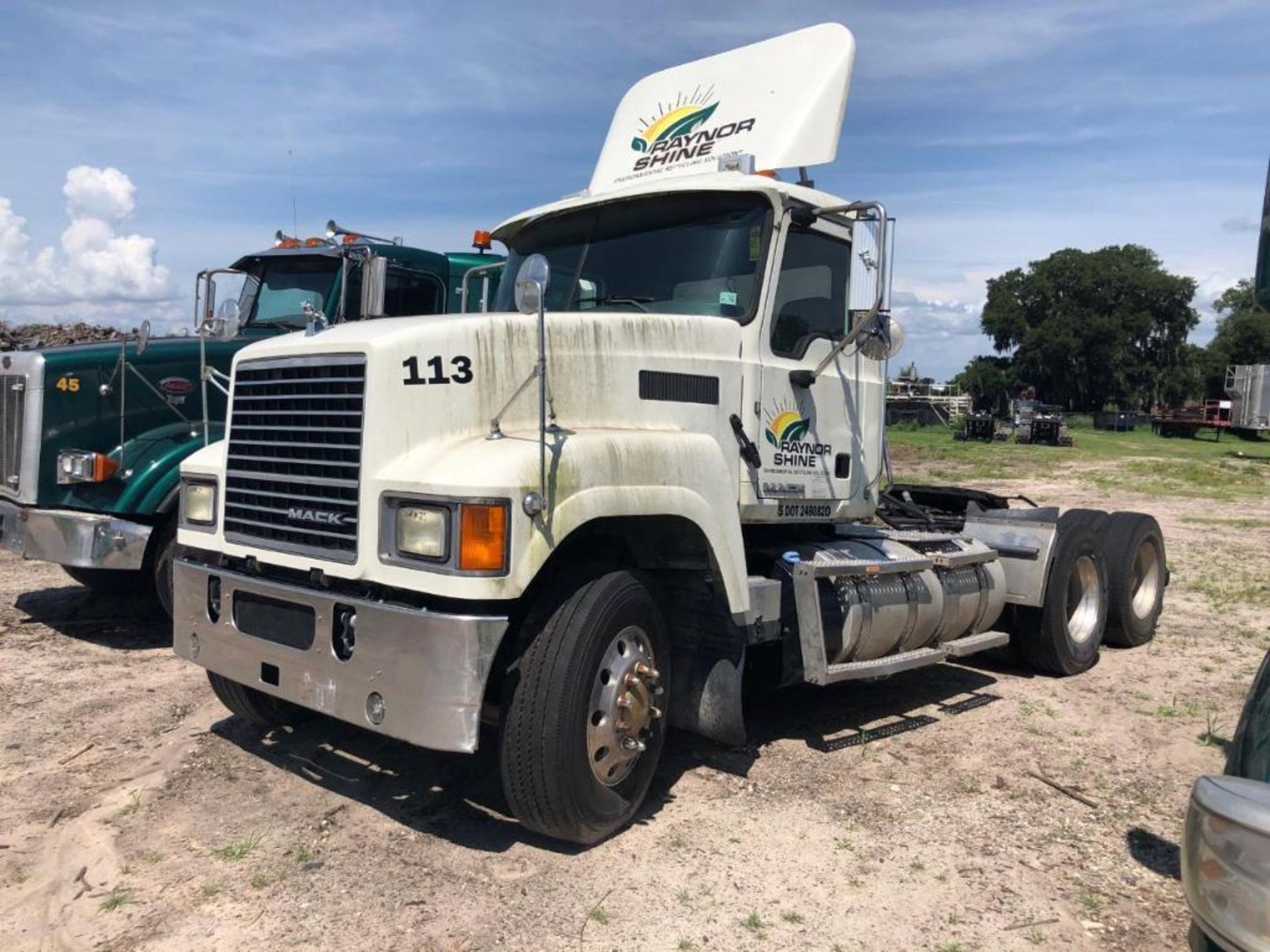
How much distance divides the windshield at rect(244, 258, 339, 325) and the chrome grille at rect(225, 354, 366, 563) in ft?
12.5

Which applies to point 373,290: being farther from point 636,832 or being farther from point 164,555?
point 636,832

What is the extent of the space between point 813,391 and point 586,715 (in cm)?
239

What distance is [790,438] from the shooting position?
542 cm

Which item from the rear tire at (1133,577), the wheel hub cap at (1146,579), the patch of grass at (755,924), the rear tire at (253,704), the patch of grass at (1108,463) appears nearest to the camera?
the patch of grass at (755,924)

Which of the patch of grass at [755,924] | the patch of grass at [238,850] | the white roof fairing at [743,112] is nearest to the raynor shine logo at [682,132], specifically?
the white roof fairing at [743,112]

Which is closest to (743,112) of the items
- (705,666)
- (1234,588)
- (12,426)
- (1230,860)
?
(705,666)

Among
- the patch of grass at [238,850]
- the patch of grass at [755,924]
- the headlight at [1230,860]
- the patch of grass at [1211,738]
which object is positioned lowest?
the patch of grass at [238,850]

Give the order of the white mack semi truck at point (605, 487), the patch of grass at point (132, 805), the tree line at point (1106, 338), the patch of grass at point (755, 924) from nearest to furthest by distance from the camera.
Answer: the patch of grass at point (755, 924) → the white mack semi truck at point (605, 487) → the patch of grass at point (132, 805) → the tree line at point (1106, 338)

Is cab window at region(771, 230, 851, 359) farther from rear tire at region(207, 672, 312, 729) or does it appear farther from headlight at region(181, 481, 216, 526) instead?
rear tire at region(207, 672, 312, 729)

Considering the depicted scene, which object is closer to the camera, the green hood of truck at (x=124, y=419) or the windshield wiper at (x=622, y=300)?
the windshield wiper at (x=622, y=300)

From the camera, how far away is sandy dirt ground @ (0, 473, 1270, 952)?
11.9ft

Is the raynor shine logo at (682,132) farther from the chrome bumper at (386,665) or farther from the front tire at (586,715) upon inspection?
the chrome bumper at (386,665)

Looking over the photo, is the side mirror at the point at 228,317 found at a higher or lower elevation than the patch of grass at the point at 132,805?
higher

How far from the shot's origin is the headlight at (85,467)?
7.00m
